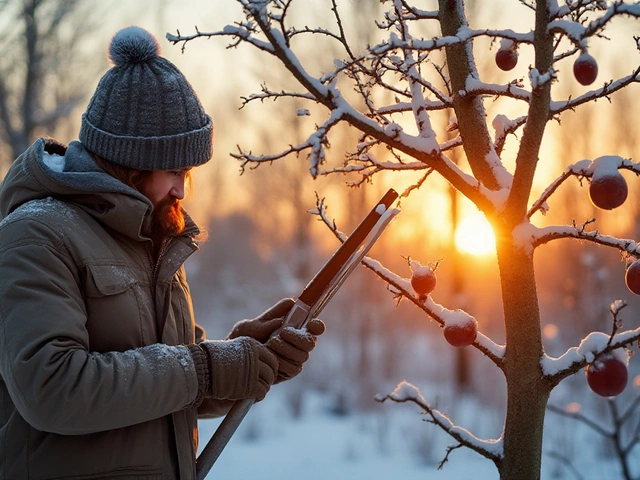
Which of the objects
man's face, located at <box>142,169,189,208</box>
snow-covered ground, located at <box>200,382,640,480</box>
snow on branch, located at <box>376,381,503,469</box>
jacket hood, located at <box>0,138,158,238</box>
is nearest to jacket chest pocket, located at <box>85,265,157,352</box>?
jacket hood, located at <box>0,138,158,238</box>

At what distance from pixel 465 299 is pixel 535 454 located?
7351mm

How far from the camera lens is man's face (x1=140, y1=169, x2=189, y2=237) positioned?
1680 mm

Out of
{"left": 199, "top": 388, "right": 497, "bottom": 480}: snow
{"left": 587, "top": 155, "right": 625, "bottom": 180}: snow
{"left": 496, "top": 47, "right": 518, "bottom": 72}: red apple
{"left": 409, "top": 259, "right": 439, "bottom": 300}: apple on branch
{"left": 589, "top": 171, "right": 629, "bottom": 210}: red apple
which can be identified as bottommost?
{"left": 199, "top": 388, "right": 497, "bottom": 480}: snow

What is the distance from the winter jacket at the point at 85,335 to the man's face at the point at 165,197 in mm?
67

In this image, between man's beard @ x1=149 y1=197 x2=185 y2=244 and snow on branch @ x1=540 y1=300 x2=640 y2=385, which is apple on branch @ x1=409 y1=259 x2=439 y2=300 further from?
man's beard @ x1=149 y1=197 x2=185 y2=244

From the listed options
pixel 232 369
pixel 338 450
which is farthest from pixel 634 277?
pixel 338 450

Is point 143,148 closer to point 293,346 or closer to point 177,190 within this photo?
point 177,190

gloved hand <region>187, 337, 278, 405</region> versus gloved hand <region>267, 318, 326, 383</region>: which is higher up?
gloved hand <region>267, 318, 326, 383</region>

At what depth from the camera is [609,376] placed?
142 centimetres

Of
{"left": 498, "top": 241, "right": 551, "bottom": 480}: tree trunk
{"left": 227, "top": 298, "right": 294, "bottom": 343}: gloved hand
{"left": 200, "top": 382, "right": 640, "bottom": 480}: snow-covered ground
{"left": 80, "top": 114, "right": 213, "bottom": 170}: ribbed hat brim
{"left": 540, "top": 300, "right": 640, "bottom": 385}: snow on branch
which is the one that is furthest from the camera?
{"left": 200, "top": 382, "right": 640, "bottom": 480}: snow-covered ground

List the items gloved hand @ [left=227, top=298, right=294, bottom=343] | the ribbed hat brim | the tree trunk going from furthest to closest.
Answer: gloved hand @ [left=227, top=298, right=294, bottom=343] < the ribbed hat brim < the tree trunk

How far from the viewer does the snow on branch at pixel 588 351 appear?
140 cm

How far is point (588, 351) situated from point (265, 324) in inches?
35.1

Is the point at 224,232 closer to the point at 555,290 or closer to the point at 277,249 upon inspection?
the point at 277,249
